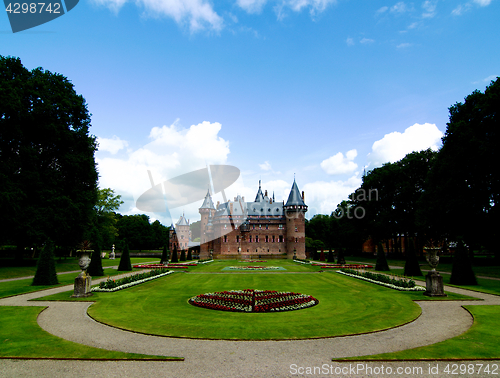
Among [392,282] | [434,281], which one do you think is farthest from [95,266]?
[434,281]

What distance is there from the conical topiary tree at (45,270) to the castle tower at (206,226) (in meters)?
45.8

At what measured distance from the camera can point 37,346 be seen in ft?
28.5

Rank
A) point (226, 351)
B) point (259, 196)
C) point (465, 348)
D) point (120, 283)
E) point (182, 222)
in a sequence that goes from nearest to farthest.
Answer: point (226, 351), point (465, 348), point (120, 283), point (259, 196), point (182, 222)

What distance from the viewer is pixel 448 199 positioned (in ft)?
115

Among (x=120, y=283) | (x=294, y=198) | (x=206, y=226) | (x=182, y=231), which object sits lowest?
(x=120, y=283)

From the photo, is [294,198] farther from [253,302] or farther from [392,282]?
[253,302]

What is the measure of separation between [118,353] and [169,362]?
157 centimetres

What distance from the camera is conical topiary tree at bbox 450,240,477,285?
20859 millimetres

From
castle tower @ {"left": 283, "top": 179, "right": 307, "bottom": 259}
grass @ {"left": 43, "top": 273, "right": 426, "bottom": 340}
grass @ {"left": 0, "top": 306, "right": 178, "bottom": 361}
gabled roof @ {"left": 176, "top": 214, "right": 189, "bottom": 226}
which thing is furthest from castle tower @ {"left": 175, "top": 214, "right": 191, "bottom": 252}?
grass @ {"left": 0, "top": 306, "right": 178, "bottom": 361}

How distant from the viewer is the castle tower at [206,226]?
68500mm

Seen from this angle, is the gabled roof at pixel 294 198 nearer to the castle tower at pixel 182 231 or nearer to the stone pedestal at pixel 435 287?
the castle tower at pixel 182 231

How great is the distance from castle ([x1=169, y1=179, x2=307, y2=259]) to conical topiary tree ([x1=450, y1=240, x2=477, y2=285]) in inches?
1798

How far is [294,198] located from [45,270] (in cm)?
5323

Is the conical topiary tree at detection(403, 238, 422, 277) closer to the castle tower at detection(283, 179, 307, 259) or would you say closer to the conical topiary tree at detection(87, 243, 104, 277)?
the conical topiary tree at detection(87, 243, 104, 277)
